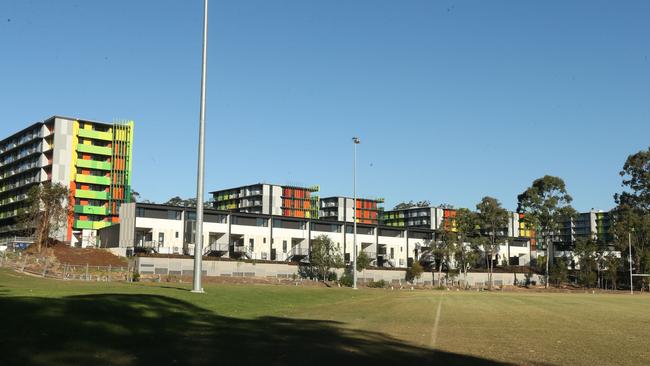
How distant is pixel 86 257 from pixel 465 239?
6728 cm

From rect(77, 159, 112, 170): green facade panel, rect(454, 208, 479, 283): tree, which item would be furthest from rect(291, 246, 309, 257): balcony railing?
rect(77, 159, 112, 170): green facade panel

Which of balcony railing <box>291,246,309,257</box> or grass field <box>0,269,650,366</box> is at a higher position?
balcony railing <box>291,246,309,257</box>

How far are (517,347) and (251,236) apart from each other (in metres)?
91.1

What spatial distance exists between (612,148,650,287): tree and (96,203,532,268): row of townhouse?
120ft

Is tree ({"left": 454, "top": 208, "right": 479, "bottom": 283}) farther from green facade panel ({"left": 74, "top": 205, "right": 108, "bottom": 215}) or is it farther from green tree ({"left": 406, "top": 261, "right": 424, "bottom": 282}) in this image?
green facade panel ({"left": 74, "top": 205, "right": 108, "bottom": 215})

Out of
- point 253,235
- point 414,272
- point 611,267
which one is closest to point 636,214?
point 611,267

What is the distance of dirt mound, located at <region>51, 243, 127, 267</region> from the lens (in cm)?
8000

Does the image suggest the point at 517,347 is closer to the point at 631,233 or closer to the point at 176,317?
the point at 176,317

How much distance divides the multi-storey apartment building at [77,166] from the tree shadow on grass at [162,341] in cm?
11699

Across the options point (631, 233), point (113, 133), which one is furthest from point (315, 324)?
point (113, 133)

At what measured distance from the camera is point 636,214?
382 ft

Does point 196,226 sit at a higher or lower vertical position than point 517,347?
higher

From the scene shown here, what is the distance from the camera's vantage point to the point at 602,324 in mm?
24922

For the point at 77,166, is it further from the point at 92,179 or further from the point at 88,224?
the point at 88,224
